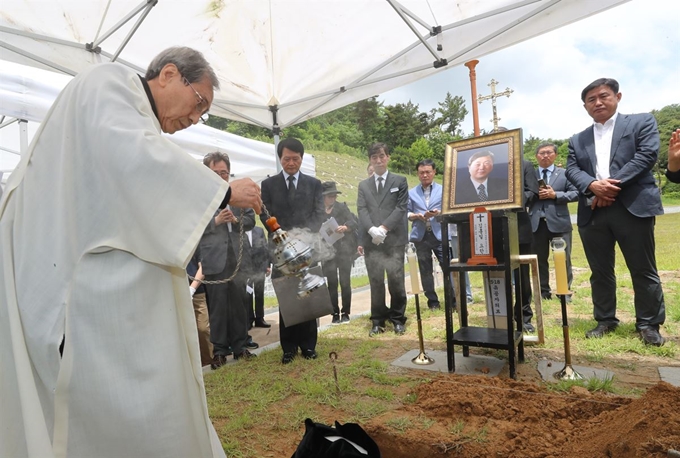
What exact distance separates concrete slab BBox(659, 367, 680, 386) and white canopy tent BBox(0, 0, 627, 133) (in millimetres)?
3311

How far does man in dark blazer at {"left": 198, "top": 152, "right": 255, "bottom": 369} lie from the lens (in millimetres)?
4027

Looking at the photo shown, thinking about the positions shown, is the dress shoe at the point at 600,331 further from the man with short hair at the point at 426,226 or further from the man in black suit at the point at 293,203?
the man in black suit at the point at 293,203

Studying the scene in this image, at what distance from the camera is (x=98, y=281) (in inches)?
53.0

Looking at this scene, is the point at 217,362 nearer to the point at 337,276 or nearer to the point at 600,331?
the point at 337,276

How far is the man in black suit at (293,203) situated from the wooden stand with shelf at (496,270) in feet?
4.95

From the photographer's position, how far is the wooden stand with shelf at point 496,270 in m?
3.15

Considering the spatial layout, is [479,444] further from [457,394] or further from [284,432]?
[284,432]

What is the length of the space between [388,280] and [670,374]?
9.42 ft

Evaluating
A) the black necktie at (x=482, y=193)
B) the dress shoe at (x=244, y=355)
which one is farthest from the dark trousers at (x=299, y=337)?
the black necktie at (x=482, y=193)

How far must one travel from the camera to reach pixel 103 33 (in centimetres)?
399

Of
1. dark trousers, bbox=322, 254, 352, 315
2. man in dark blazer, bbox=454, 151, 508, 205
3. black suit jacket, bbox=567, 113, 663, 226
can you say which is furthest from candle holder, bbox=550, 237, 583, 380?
dark trousers, bbox=322, 254, 352, 315

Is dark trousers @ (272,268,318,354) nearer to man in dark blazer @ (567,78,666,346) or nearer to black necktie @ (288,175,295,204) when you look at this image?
black necktie @ (288,175,295,204)

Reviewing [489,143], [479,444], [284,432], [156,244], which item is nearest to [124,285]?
[156,244]

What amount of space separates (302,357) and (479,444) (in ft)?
7.58
